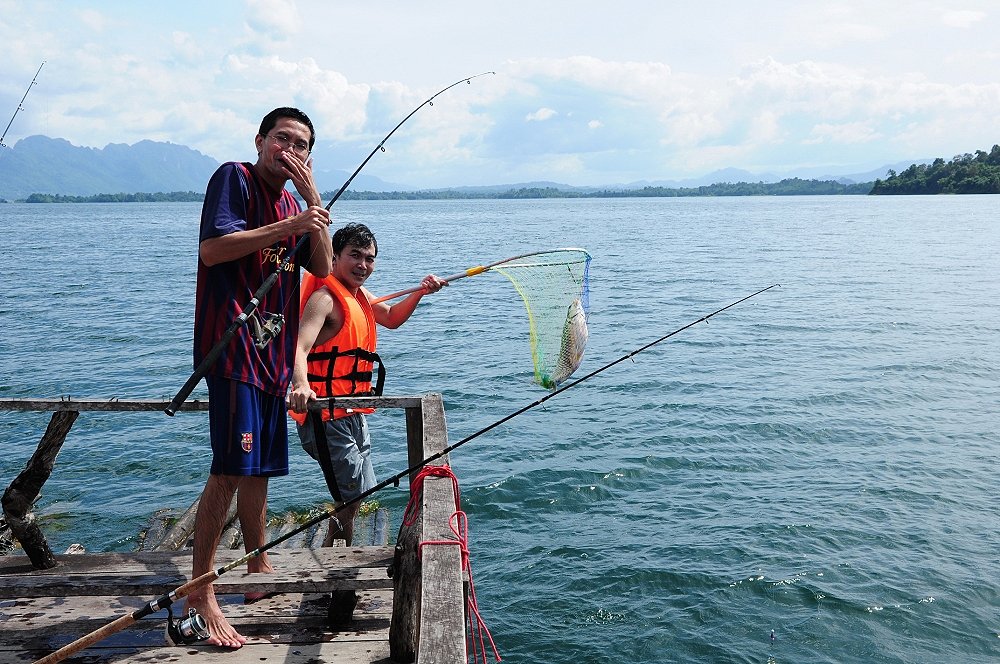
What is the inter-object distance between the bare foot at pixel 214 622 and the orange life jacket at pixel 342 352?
1.21m

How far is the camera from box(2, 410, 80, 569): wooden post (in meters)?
4.85

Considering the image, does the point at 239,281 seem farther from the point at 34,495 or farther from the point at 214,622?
the point at 34,495

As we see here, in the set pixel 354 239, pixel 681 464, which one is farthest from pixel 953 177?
pixel 354 239

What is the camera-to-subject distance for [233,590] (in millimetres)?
4312

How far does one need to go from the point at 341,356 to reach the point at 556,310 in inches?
131

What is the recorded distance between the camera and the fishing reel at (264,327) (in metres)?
3.90

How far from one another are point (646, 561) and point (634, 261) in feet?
115

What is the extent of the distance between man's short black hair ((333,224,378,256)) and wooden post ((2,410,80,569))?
1774 millimetres

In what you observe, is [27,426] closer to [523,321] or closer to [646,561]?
[646,561]

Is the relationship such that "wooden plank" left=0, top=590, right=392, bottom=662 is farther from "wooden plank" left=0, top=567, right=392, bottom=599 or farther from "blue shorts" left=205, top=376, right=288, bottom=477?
"blue shorts" left=205, top=376, right=288, bottom=477

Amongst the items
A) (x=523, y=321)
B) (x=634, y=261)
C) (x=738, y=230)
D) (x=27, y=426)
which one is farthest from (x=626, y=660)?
(x=738, y=230)

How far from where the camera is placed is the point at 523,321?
83.1 ft

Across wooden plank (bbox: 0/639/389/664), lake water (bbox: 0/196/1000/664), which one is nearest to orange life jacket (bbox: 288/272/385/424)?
wooden plank (bbox: 0/639/389/664)

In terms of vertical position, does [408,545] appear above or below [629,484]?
above
